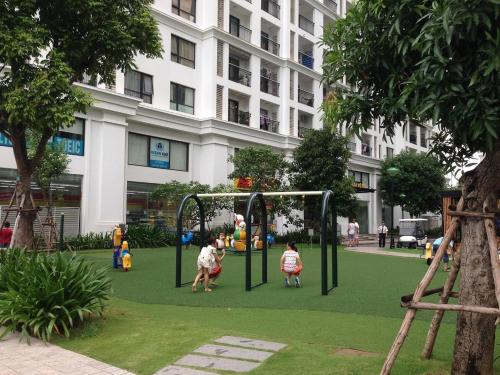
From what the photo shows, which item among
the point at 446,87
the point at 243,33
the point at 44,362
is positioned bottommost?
the point at 44,362

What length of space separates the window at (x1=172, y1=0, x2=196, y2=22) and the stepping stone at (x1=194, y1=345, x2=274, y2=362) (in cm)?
2598

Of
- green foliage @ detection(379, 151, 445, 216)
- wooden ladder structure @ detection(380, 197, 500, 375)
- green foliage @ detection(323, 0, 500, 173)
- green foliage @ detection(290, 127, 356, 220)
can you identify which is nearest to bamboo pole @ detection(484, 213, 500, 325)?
Result: wooden ladder structure @ detection(380, 197, 500, 375)

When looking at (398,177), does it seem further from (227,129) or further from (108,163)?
(108,163)

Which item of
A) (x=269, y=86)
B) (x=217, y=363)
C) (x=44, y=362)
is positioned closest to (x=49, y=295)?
(x=44, y=362)

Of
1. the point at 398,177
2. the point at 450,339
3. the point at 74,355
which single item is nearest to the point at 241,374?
the point at 74,355

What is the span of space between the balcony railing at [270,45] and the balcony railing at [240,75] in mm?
3109

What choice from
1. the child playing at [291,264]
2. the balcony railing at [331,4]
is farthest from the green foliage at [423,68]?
the balcony railing at [331,4]

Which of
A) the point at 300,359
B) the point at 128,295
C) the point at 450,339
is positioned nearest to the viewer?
the point at 300,359

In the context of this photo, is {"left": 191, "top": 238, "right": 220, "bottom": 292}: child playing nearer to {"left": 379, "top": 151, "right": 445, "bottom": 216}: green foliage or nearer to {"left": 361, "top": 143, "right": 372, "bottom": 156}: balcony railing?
{"left": 379, "top": 151, "right": 445, "bottom": 216}: green foliage

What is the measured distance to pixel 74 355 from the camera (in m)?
6.56

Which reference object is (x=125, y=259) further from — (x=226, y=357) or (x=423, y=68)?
(x=423, y=68)

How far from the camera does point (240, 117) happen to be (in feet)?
107

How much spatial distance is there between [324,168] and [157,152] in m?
9.69

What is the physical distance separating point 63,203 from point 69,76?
39.8ft
